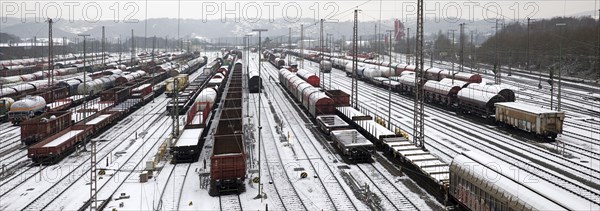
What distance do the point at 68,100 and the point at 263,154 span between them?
1080 inches

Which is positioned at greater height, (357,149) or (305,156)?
(357,149)

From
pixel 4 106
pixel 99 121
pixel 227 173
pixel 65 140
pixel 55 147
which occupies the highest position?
pixel 4 106

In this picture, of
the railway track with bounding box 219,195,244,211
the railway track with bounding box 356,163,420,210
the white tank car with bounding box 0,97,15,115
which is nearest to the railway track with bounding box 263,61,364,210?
the railway track with bounding box 356,163,420,210

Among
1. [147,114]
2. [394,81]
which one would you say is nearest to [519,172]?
[147,114]

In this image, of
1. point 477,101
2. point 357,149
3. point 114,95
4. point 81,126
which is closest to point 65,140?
point 81,126

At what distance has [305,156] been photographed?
2748 cm

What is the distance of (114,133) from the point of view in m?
35.3

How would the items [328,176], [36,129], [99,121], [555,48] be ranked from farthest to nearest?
[555,48] → [99,121] → [36,129] → [328,176]

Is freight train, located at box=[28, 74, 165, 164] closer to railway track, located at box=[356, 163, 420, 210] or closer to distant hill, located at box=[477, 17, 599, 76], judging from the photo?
railway track, located at box=[356, 163, 420, 210]

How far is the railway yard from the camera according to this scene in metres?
18.7

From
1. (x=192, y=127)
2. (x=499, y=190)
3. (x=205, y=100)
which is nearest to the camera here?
(x=499, y=190)

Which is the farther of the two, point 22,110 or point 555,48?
point 555,48

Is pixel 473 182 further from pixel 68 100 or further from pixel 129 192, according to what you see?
pixel 68 100

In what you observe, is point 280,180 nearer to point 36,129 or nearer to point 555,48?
point 36,129
